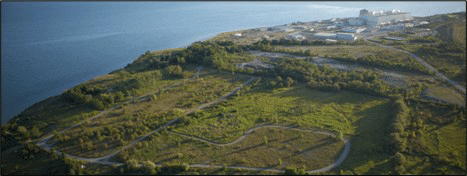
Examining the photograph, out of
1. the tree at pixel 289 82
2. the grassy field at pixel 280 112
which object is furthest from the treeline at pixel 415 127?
the tree at pixel 289 82

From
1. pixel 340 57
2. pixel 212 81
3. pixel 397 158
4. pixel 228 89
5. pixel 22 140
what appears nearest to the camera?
pixel 397 158

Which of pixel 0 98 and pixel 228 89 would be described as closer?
pixel 228 89

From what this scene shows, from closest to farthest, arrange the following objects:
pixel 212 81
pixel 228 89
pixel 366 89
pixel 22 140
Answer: pixel 22 140, pixel 366 89, pixel 228 89, pixel 212 81

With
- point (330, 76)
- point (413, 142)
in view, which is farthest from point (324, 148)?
point (330, 76)

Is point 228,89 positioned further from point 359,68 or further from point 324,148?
point 359,68

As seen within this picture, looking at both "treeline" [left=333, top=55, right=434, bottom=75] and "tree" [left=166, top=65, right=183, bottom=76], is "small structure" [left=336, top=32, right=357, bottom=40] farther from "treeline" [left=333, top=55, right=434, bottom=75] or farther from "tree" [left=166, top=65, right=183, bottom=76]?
"tree" [left=166, top=65, right=183, bottom=76]

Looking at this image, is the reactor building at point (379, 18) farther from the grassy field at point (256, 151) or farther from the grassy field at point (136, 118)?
the grassy field at point (256, 151)

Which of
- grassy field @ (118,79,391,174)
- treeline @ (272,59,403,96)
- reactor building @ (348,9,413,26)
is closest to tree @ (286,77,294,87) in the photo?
treeline @ (272,59,403,96)
